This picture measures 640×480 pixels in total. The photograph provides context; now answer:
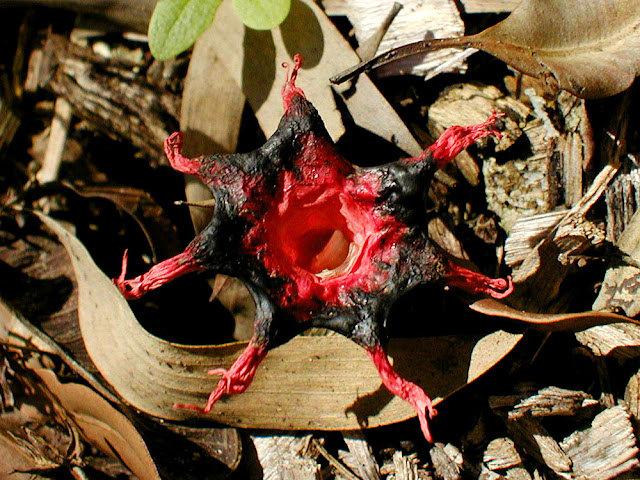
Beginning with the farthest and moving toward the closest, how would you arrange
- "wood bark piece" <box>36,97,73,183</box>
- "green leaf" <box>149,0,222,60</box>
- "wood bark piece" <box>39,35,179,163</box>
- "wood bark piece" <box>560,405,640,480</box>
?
"wood bark piece" <box>36,97,73,183</box>
"wood bark piece" <box>39,35,179,163</box>
"green leaf" <box>149,0,222,60</box>
"wood bark piece" <box>560,405,640,480</box>

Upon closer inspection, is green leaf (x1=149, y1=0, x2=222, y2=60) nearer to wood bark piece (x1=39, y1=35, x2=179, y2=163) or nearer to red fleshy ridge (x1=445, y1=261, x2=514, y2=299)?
wood bark piece (x1=39, y1=35, x2=179, y2=163)

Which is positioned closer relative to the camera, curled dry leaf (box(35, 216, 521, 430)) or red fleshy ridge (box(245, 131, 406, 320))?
red fleshy ridge (box(245, 131, 406, 320))

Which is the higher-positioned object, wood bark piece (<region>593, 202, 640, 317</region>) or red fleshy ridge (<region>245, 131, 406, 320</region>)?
red fleshy ridge (<region>245, 131, 406, 320</region>)

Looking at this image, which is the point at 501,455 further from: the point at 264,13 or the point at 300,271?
the point at 264,13

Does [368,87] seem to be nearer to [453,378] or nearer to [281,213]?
[281,213]

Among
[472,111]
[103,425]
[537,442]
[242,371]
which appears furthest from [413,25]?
[103,425]

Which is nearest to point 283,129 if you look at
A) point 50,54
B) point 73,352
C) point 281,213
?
point 281,213

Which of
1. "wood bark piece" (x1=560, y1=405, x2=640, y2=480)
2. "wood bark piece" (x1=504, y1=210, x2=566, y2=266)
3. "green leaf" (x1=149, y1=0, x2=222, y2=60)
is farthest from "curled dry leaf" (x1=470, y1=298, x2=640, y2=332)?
"green leaf" (x1=149, y1=0, x2=222, y2=60)
